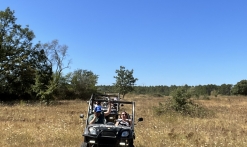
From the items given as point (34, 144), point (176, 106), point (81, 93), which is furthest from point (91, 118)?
→ point (81, 93)

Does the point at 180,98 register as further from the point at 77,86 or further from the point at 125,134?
the point at 77,86

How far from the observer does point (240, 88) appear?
3531 inches

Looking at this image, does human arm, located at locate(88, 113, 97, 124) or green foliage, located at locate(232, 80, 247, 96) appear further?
green foliage, located at locate(232, 80, 247, 96)

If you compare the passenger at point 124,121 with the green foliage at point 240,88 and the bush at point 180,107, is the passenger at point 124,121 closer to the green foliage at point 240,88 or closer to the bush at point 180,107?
the bush at point 180,107

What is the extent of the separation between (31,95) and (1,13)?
11.6m

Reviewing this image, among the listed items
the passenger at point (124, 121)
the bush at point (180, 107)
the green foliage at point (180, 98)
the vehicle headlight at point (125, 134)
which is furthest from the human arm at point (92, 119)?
the green foliage at point (180, 98)

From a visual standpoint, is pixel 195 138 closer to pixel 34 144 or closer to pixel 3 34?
pixel 34 144

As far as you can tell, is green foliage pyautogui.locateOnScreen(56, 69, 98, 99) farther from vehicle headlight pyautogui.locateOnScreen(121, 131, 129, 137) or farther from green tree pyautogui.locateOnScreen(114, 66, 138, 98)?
vehicle headlight pyautogui.locateOnScreen(121, 131, 129, 137)

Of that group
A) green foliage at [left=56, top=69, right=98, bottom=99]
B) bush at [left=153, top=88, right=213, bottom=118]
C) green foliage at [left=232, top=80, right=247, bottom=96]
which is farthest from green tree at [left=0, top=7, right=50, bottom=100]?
green foliage at [left=232, top=80, right=247, bottom=96]

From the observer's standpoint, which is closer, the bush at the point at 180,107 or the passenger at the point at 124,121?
the passenger at the point at 124,121

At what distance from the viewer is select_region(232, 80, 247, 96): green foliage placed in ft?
291

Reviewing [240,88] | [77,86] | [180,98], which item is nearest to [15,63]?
[77,86]

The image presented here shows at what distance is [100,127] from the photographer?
8.30m

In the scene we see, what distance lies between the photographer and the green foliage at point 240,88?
88.8 metres
